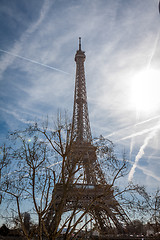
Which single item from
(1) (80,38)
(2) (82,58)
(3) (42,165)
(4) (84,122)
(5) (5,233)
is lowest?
(5) (5,233)

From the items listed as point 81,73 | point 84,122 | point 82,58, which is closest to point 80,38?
point 82,58

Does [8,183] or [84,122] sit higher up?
[84,122]

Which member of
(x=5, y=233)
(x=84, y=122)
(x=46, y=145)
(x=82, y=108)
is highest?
(x=82, y=108)

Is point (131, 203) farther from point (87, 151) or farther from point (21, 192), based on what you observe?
point (21, 192)

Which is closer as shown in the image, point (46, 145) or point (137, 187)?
point (137, 187)

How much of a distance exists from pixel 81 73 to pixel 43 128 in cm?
4334

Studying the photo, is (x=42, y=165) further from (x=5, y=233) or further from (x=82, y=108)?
(x=82, y=108)

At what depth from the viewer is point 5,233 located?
102ft

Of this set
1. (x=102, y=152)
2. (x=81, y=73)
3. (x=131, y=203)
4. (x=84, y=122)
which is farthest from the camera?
(x=81, y=73)

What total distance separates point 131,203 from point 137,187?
1.52 ft

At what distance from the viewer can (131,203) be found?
525 centimetres

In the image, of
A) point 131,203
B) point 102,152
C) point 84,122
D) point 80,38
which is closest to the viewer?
point 131,203

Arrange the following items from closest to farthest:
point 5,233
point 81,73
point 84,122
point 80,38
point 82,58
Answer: point 5,233
point 84,122
point 81,73
point 82,58
point 80,38

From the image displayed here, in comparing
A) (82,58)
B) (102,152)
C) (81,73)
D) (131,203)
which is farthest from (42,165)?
(82,58)
